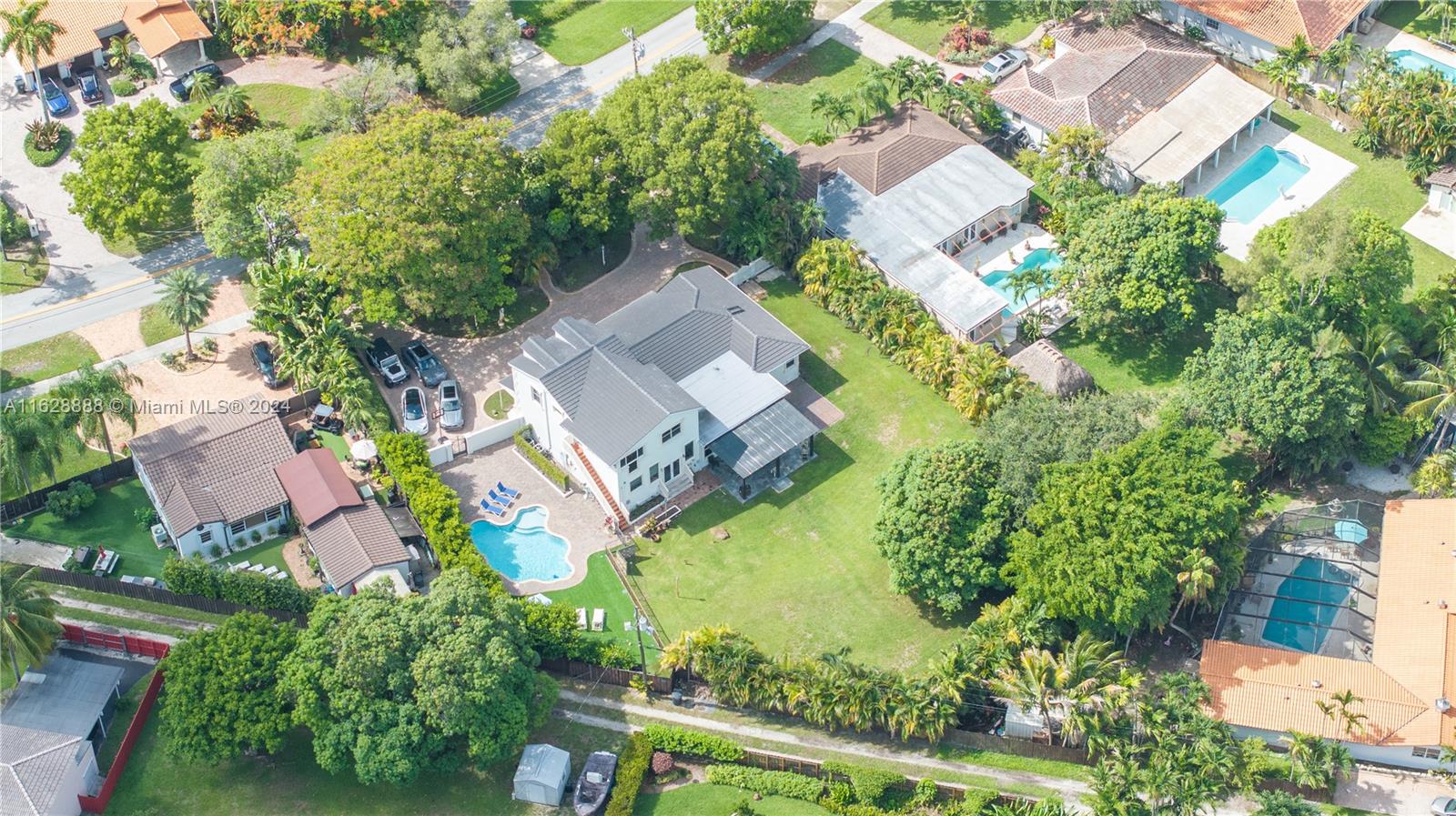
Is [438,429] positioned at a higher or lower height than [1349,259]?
lower

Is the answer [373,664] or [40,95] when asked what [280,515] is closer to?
[373,664]

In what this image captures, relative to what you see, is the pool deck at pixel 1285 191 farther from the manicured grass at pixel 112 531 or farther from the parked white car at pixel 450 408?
the manicured grass at pixel 112 531

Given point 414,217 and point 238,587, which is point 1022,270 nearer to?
point 414,217

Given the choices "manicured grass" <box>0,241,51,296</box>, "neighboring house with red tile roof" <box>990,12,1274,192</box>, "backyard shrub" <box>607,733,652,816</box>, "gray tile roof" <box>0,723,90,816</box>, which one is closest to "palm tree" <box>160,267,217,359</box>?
"manicured grass" <box>0,241,51,296</box>

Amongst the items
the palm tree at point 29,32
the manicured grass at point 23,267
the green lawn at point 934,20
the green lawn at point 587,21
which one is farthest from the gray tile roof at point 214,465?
the green lawn at point 934,20

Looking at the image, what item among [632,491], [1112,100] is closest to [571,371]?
[632,491]

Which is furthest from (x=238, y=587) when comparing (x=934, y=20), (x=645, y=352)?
(x=934, y=20)

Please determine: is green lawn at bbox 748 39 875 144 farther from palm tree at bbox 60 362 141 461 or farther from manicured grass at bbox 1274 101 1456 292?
palm tree at bbox 60 362 141 461
